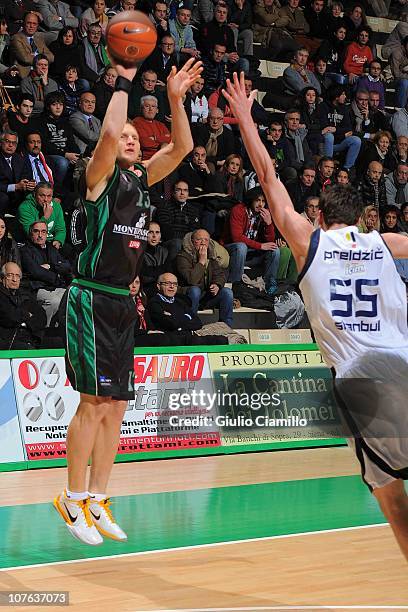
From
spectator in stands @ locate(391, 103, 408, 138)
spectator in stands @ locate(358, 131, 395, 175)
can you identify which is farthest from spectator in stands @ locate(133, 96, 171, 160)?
spectator in stands @ locate(391, 103, 408, 138)

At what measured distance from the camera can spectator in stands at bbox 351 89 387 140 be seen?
17.3 meters

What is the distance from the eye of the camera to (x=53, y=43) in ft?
46.6

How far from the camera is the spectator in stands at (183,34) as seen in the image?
15.5 metres

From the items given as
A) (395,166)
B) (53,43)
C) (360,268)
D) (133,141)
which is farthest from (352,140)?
(360,268)

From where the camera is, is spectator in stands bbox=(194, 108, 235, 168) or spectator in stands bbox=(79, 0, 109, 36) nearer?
spectator in stands bbox=(79, 0, 109, 36)

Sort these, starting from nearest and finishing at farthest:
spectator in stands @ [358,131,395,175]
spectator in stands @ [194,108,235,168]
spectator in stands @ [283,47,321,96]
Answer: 1. spectator in stands @ [194,108,235,168]
2. spectator in stands @ [358,131,395,175]
3. spectator in stands @ [283,47,321,96]

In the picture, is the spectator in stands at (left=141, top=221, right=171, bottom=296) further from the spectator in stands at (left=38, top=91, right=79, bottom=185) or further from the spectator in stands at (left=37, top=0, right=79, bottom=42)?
the spectator in stands at (left=37, top=0, right=79, bottom=42)

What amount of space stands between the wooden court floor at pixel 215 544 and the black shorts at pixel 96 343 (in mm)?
1201

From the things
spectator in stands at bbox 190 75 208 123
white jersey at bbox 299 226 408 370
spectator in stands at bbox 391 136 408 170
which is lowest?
spectator in stands at bbox 391 136 408 170

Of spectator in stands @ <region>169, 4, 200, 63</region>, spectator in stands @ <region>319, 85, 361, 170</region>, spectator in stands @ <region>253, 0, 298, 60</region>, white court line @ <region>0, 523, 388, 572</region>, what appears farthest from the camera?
spectator in stands @ <region>253, 0, 298, 60</region>

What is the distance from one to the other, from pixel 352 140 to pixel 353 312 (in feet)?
40.1

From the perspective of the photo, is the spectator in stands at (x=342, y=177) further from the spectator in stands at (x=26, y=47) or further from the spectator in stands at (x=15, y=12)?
the spectator in stands at (x=15, y=12)

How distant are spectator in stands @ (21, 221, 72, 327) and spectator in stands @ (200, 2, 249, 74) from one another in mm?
5728

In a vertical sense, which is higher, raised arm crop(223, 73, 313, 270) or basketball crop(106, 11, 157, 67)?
basketball crop(106, 11, 157, 67)
